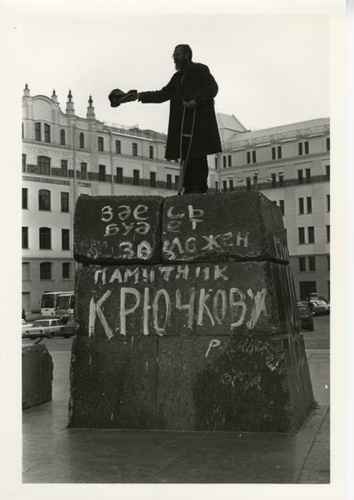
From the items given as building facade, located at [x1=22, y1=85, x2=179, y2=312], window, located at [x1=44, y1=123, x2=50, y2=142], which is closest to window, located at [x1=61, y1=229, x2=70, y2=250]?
building facade, located at [x1=22, y1=85, x2=179, y2=312]

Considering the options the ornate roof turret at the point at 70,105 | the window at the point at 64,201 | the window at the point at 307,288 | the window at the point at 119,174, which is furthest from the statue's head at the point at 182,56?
the window at the point at 64,201

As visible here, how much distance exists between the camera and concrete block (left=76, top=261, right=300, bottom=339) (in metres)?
6.06

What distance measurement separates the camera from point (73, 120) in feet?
87.2

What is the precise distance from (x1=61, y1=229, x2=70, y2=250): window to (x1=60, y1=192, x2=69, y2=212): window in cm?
103

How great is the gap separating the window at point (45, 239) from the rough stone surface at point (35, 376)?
15.8 meters

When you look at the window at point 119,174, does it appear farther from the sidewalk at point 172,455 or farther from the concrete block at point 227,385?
the concrete block at point 227,385

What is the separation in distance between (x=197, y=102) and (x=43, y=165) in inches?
889

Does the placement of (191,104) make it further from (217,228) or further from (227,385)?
(227,385)

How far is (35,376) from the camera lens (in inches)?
294

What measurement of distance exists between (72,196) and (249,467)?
2749 centimetres

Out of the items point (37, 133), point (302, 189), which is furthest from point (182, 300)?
point (302, 189)

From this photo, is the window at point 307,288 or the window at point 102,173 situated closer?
the window at point 102,173

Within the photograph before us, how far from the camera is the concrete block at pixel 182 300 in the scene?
6.06m
